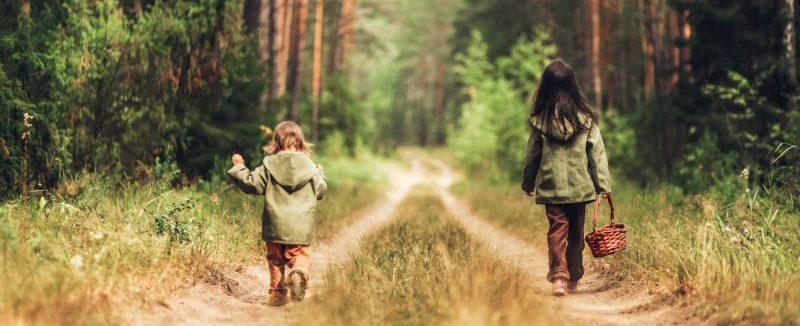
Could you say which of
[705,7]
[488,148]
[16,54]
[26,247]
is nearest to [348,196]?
[488,148]

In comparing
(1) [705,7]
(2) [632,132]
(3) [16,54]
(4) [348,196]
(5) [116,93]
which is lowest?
(4) [348,196]

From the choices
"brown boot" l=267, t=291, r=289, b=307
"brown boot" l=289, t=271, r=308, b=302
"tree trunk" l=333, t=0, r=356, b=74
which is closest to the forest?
"brown boot" l=289, t=271, r=308, b=302

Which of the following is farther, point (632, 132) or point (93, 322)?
point (632, 132)

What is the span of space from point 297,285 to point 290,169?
0.98 m

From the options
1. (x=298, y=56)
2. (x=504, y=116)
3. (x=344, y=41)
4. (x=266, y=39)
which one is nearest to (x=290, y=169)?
(x=266, y=39)

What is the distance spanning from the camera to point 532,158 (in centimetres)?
655

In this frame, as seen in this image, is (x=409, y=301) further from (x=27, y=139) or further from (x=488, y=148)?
(x=488, y=148)

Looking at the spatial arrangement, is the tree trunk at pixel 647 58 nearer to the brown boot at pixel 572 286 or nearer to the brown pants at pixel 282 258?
the brown boot at pixel 572 286

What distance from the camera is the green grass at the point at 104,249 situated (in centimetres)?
447

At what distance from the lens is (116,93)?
917 centimetres

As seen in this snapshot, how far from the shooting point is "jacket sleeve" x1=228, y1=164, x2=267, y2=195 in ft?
19.5

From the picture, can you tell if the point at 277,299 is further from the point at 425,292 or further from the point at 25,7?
the point at 25,7

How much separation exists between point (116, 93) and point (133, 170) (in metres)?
1.03

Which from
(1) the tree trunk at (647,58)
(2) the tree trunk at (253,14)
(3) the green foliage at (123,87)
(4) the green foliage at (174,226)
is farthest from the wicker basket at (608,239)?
(1) the tree trunk at (647,58)
